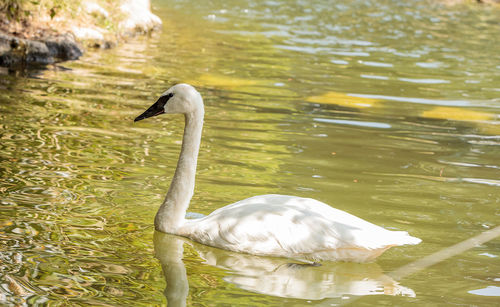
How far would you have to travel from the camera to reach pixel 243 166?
8.10 meters

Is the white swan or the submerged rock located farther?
the submerged rock

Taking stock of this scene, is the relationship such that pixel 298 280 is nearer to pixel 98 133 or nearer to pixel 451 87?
pixel 98 133

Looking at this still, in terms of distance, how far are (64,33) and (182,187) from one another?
1038 cm

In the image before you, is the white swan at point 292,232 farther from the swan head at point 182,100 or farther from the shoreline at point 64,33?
the shoreline at point 64,33

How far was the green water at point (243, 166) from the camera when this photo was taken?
5125mm

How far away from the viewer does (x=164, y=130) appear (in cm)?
976

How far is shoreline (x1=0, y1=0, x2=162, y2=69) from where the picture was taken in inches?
547

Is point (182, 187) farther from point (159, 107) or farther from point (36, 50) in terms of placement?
point (36, 50)

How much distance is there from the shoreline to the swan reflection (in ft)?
29.6

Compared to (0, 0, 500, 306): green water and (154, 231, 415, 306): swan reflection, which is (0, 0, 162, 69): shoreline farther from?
(154, 231, 415, 306): swan reflection

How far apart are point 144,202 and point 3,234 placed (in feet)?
4.72

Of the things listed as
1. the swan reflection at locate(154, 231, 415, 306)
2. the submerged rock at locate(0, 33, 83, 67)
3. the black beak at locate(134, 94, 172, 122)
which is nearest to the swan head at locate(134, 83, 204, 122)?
the black beak at locate(134, 94, 172, 122)

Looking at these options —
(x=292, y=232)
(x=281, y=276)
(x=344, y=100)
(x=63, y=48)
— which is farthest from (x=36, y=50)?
(x=281, y=276)

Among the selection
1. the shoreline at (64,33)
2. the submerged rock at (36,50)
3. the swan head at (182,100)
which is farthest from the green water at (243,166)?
the swan head at (182,100)
